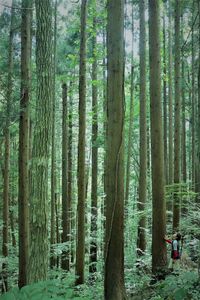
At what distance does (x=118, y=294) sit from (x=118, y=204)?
1377mm

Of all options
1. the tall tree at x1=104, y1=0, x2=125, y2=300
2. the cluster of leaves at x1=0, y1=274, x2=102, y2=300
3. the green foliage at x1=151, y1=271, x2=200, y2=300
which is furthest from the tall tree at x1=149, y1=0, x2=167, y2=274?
the cluster of leaves at x1=0, y1=274, x2=102, y2=300

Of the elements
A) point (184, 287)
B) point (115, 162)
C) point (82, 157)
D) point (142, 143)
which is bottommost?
point (184, 287)

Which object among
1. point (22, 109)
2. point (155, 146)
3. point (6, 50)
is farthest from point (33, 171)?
point (6, 50)

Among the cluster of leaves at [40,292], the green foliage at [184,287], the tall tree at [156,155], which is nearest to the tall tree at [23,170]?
the tall tree at [156,155]

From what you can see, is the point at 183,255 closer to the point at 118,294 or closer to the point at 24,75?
the point at 118,294

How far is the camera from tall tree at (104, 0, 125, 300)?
520 centimetres

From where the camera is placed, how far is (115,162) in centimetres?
523

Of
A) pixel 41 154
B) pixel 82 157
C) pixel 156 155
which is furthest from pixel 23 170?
pixel 41 154

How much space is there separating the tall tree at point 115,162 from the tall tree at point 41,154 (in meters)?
0.94

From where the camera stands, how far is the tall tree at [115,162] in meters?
5.20

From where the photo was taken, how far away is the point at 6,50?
1290 cm

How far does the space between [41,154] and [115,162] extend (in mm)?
1134

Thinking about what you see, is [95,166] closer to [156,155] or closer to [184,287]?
[156,155]

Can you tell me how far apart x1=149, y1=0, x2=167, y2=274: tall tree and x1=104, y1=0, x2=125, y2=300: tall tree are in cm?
→ 260
